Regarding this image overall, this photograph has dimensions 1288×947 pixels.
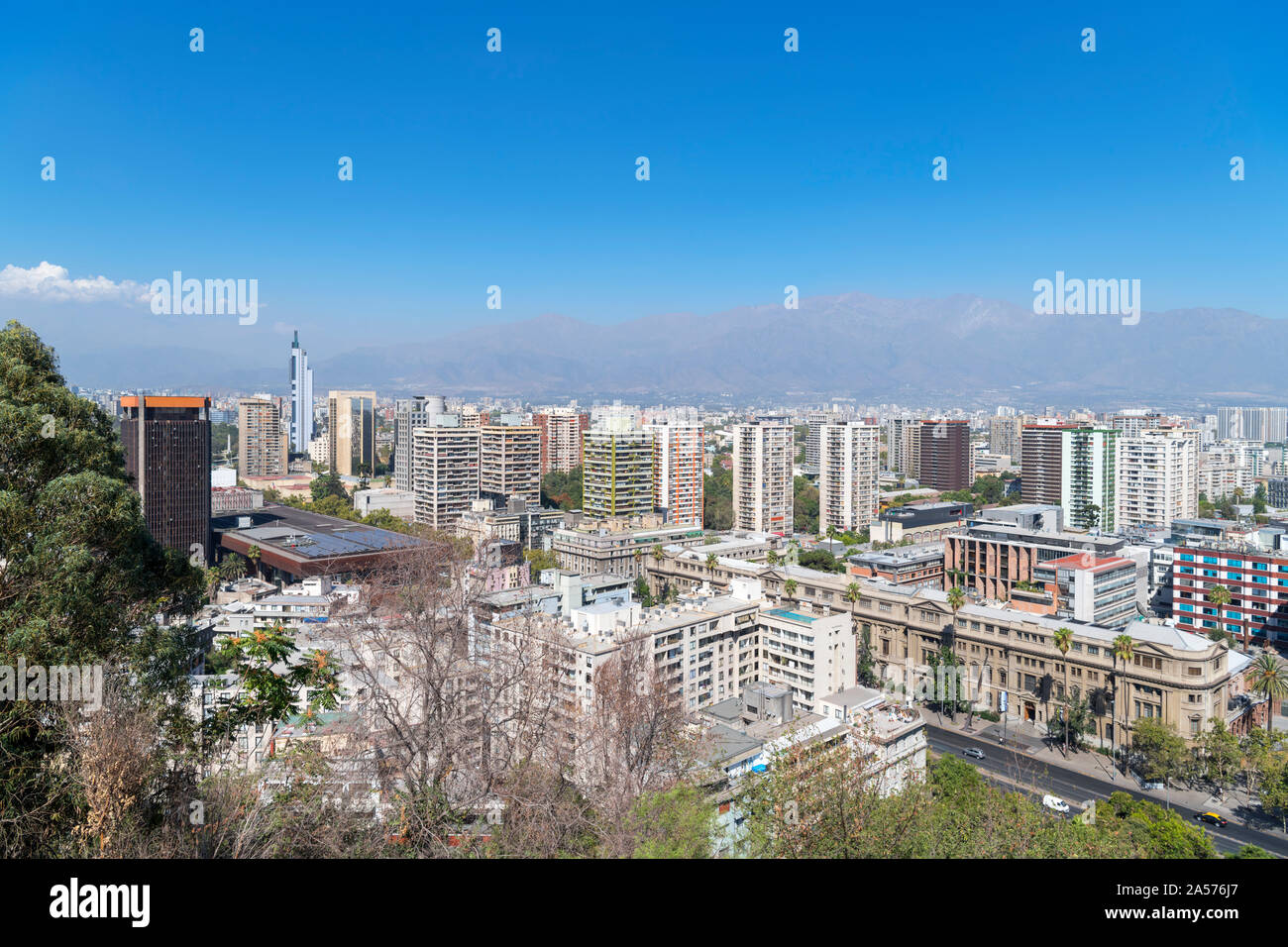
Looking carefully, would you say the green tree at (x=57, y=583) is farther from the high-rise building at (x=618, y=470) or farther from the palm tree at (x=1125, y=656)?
the high-rise building at (x=618, y=470)

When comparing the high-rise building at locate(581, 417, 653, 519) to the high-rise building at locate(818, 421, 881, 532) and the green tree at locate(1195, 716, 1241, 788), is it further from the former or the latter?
the green tree at locate(1195, 716, 1241, 788)

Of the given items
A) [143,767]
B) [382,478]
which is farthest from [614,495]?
[143,767]

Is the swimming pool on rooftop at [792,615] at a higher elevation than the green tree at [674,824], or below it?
below

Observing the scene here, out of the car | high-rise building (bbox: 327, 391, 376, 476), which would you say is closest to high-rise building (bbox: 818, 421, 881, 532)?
the car

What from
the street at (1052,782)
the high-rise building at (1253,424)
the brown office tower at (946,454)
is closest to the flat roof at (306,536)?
the street at (1052,782)

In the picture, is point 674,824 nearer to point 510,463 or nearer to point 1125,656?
point 1125,656
